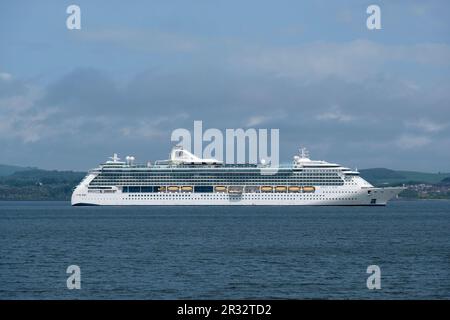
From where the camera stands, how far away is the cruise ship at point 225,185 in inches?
4461

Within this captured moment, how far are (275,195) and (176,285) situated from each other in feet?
280

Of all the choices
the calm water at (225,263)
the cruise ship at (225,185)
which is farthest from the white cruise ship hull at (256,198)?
the calm water at (225,263)

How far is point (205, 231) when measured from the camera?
5894 cm

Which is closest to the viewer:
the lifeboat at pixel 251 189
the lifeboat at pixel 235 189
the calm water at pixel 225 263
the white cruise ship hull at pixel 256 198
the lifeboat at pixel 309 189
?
the calm water at pixel 225 263

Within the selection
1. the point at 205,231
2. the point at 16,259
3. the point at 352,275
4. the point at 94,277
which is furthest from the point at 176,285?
the point at 205,231

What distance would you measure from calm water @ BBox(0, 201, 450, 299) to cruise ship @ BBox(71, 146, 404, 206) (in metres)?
53.4

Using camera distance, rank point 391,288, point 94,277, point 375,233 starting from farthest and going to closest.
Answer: point 375,233 → point 94,277 → point 391,288

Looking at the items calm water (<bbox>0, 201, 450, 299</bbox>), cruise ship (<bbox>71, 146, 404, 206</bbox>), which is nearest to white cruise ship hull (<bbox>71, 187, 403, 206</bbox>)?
cruise ship (<bbox>71, 146, 404, 206</bbox>)

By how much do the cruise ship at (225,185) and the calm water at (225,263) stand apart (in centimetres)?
5340

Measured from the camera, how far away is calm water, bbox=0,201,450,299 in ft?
96.2

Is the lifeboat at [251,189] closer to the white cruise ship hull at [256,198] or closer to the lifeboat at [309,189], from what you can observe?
the white cruise ship hull at [256,198]

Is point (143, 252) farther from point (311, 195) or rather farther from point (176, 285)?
point (311, 195)

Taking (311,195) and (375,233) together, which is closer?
(375,233)

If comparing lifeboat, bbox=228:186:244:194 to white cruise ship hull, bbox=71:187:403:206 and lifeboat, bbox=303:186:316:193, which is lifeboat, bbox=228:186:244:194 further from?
Answer: lifeboat, bbox=303:186:316:193
